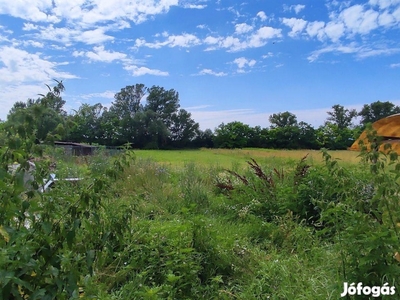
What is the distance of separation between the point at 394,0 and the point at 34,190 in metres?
3.02

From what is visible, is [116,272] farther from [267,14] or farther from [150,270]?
[267,14]

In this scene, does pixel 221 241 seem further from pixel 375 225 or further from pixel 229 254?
Answer: pixel 375 225

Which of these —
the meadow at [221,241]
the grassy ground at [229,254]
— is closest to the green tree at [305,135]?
the meadow at [221,241]

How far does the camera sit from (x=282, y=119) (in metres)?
46.8

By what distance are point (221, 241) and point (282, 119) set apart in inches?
1825

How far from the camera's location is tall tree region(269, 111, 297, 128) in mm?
46197

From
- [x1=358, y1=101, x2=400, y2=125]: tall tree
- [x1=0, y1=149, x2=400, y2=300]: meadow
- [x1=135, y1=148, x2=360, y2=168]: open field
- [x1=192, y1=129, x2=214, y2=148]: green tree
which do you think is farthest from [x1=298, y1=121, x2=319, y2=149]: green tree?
[x1=0, y1=149, x2=400, y2=300]: meadow

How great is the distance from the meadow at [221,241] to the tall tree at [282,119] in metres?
43.5

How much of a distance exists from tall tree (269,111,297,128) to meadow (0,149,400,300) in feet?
143

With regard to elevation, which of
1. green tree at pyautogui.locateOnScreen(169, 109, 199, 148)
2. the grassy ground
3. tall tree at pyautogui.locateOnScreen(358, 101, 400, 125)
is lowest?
the grassy ground

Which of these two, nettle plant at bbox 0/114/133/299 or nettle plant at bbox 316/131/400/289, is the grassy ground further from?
nettle plant at bbox 0/114/133/299

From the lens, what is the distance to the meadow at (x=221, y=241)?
1107 millimetres

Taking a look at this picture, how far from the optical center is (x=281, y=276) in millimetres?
2068

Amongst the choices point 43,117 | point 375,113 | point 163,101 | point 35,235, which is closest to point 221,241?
point 35,235
